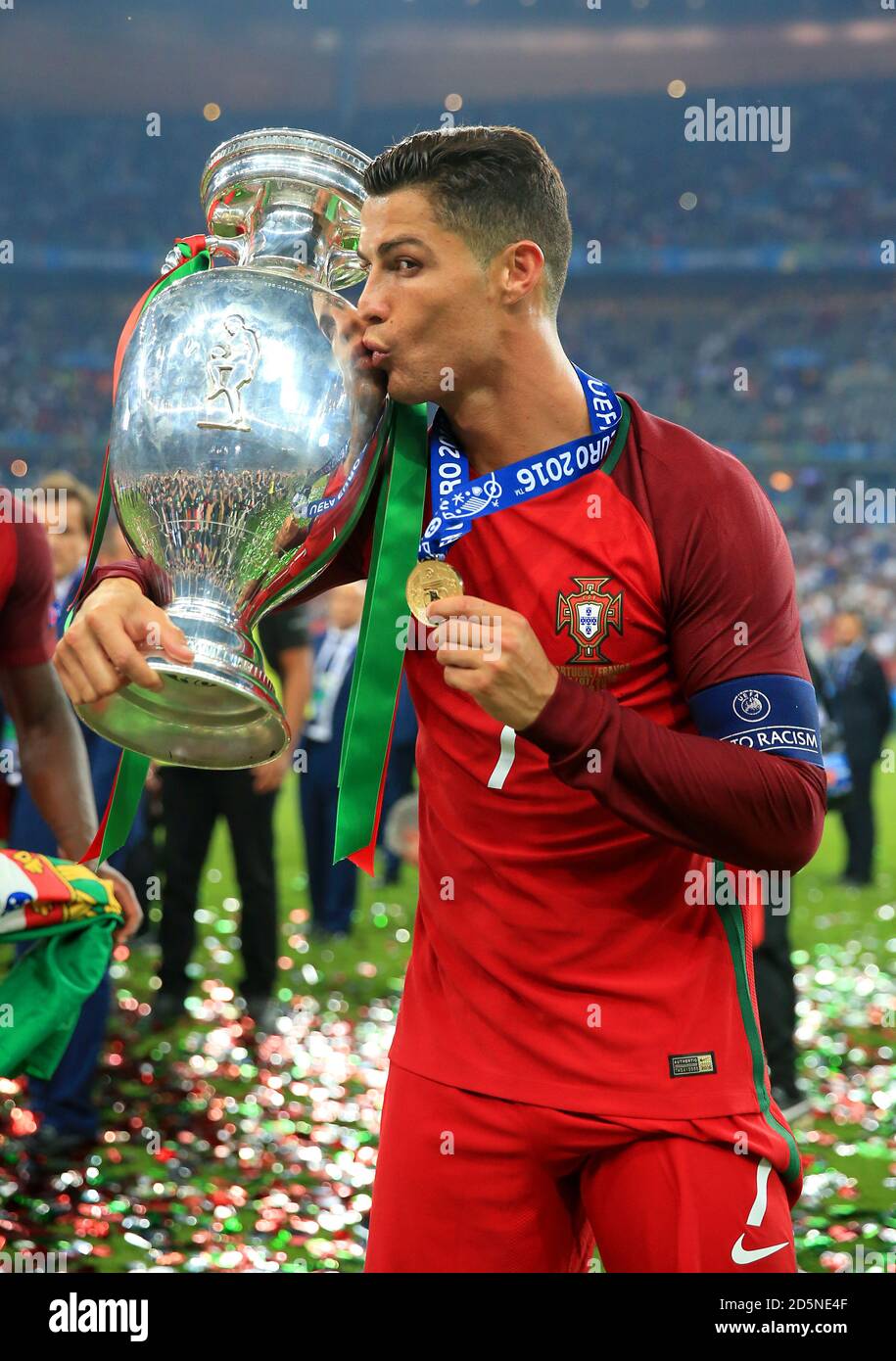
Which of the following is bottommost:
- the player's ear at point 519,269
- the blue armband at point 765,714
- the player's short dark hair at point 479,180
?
the blue armband at point 765,714

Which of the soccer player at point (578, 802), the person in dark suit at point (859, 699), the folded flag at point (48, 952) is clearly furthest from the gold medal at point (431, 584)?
the person in dark suit at point (859, 699)

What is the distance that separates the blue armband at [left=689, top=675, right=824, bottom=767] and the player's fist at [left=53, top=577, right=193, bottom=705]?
66 cm

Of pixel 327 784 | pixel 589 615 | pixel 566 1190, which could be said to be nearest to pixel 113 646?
pixel 589 615

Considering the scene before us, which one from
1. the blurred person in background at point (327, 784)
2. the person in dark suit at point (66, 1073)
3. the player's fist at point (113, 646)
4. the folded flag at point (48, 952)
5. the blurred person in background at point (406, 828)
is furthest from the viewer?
the blurred person in background at point (327, 784)

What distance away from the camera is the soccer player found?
187 cm

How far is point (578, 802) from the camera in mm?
1971

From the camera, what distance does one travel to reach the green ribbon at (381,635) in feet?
6.59

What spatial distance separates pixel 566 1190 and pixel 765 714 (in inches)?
27.7

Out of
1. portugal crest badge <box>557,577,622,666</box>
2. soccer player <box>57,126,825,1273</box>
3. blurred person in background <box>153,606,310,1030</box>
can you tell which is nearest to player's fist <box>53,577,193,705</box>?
soccer player <box>57,126,825,1273</box>

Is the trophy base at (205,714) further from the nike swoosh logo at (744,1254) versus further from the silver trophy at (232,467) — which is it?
the nike swoosh logo at (744,1254)

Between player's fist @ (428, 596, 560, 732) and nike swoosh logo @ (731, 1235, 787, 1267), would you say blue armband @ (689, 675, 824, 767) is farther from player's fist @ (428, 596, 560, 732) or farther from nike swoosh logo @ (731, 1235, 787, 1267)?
nike swoosh logo @ (731, 1235, 787, 1267)
